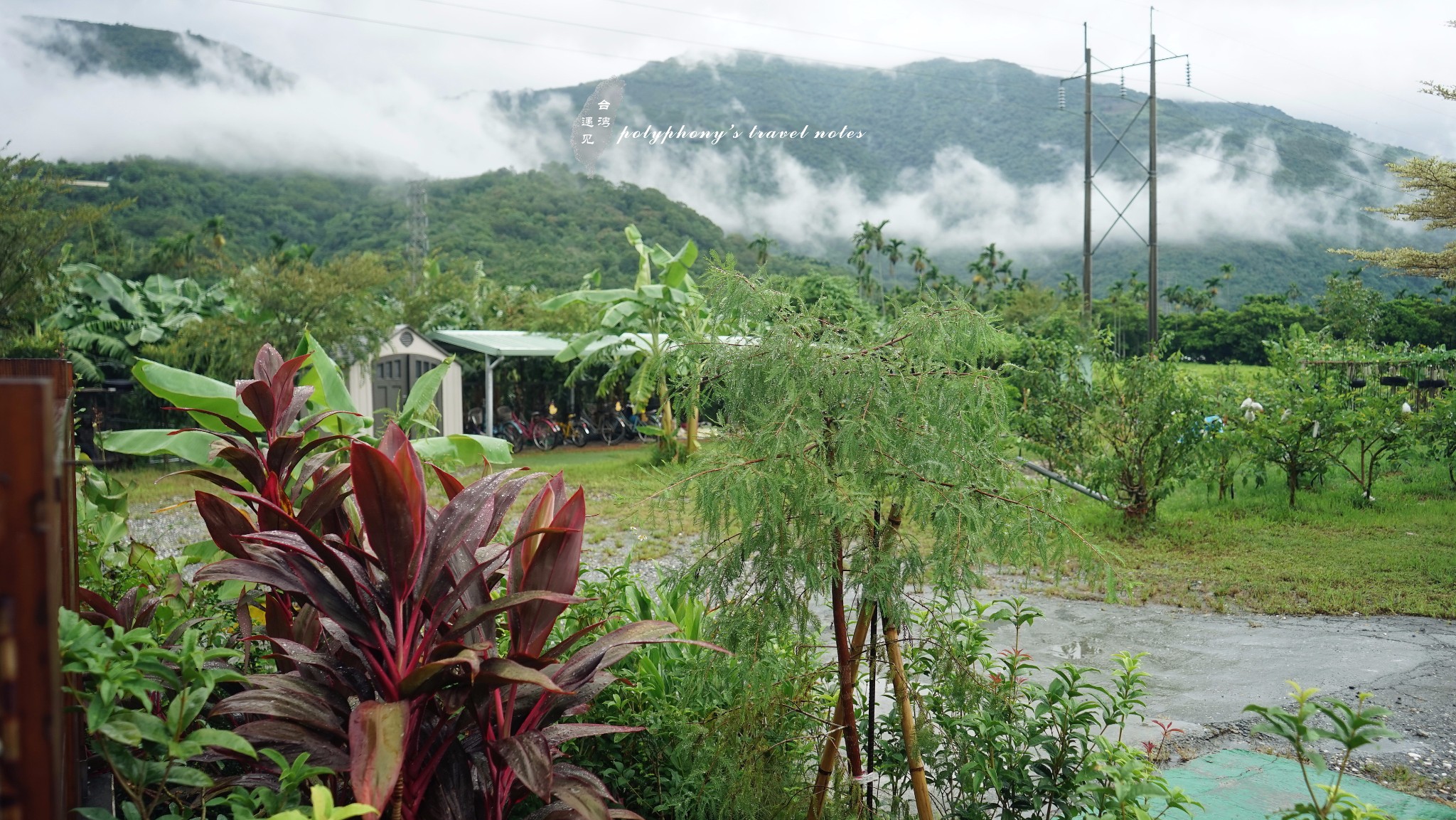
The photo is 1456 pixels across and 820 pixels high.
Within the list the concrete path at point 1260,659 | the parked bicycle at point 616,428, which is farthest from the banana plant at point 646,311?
the concrete path at point 1260,659

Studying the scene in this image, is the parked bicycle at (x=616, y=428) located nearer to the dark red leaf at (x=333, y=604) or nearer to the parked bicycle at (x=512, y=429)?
the parked bicycle at (x=512, y=429)

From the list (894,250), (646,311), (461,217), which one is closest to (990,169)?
(894,250)

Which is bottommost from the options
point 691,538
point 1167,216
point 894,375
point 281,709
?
point 691,538

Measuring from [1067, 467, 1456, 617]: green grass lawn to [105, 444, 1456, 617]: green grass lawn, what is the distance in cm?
1

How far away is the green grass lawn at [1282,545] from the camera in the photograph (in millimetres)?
5992

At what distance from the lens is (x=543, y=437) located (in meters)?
17.1

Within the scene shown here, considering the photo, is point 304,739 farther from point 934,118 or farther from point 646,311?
point 934,118

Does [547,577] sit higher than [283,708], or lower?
higher

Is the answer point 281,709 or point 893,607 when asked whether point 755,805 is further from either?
point 281,709

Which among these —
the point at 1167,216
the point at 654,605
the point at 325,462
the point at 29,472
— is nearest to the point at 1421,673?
the point at 654,605

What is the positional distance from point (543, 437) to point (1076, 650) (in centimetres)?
1315

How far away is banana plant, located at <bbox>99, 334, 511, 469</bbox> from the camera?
8.91 ft

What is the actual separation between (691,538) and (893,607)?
22.0ft

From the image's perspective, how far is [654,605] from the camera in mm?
3273
